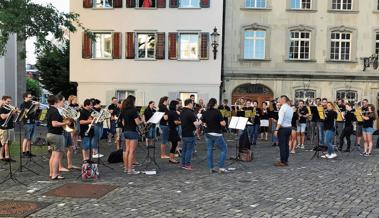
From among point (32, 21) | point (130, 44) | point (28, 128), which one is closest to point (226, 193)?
point (28, 128)

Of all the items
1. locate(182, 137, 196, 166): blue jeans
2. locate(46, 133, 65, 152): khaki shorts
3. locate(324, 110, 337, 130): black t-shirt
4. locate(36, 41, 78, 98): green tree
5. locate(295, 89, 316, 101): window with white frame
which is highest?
locate(36, 41, 78, 98): green tree

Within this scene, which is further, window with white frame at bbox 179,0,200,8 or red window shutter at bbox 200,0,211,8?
window with white frame at bbox 179,0,200,8

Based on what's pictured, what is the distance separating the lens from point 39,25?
1742 cm

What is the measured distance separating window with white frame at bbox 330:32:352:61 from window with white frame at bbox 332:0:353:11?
1.50 meters

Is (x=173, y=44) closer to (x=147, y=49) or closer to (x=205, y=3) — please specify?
(x=147, y=49)

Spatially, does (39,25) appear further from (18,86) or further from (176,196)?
(18,86)

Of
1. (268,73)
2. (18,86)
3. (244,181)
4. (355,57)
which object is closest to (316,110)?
(244,181)

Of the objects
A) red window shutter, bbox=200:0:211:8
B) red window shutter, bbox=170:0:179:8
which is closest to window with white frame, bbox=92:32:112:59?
red window shutter, bbox=170:0:179:8

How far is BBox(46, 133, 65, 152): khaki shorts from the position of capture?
1046 centimetres

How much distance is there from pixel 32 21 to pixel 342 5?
62.0 feet

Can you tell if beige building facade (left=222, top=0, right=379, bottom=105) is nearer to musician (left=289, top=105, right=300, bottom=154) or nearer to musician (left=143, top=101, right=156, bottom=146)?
musician (left=289, top=105, right=300, bottom=154)

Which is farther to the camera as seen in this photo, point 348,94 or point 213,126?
point 348,94

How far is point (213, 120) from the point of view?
11609 millimetres

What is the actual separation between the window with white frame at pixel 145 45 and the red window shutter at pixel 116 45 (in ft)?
3.44
